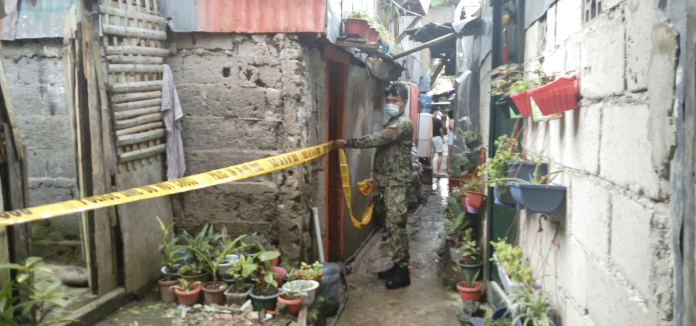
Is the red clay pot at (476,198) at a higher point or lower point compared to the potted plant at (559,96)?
lower

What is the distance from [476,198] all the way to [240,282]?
2.91 meters

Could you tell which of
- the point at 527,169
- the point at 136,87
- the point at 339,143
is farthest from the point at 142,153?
the point at 527,169

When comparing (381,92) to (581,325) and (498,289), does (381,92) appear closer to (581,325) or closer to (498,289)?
(498,289)

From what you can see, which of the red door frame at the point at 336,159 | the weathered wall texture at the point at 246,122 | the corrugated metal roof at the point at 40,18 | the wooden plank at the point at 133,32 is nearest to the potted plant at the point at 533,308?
the weathered wall texture at the point at 246,122

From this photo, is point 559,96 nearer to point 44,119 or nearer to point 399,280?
point 399,280

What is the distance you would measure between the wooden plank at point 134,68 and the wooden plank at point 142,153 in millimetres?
690

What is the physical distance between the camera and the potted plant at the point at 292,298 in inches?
167

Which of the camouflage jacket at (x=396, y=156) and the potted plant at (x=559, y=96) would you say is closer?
the potted plant at (x=559, y=96)

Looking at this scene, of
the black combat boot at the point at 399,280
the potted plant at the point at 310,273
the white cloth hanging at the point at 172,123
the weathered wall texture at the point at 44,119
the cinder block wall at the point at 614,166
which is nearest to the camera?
the cinder block wall at the point at 614,166

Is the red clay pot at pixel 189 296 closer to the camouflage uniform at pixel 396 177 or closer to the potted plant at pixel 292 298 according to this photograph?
the potted plant at pixel 292 298

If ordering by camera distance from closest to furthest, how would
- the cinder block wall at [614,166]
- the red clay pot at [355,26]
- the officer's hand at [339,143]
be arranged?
the cinder block wall at [614,166] → the red clay pot at [355,26] → the officer's hand at [339,143]

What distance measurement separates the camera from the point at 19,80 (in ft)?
17.2

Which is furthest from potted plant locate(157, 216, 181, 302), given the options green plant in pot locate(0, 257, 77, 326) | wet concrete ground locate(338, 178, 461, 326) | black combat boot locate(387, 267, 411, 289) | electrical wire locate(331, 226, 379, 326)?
black combat boot locate(387, 267, 411, 289)

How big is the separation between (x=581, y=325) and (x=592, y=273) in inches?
13.1
